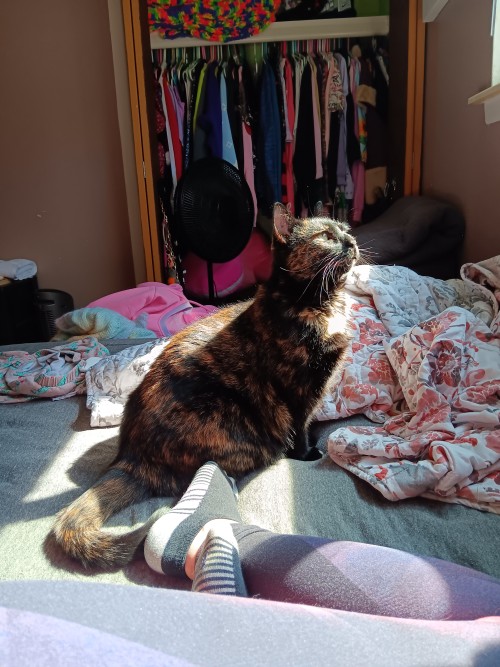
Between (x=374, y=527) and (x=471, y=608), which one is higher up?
(x=471, y=608)

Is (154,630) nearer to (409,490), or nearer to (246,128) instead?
(409,490)

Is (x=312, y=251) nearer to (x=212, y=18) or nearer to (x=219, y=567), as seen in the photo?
(x=219, y=567)

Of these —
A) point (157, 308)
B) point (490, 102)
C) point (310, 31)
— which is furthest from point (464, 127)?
point (157, 308)

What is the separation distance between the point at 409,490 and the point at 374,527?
0.39 ft

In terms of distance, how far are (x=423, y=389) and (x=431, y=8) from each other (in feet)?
7.26

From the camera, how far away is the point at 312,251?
1299 mm

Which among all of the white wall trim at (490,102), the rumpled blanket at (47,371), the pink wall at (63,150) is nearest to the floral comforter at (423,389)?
the white wall trim at (490,102)

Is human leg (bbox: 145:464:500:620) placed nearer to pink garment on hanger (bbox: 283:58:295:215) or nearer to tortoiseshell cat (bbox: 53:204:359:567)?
tortoiseshell cat (bbox: 53:204:359:567)

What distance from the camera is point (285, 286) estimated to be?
1327 mm

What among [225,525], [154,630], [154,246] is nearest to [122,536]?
[225,525]

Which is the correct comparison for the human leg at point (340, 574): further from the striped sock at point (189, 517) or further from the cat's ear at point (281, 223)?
the cat's ear at point (281, 223)

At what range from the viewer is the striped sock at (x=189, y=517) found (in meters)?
0.87

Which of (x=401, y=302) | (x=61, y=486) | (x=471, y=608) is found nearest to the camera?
(x=471, y=608)

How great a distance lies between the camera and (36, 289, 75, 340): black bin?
125 inches
